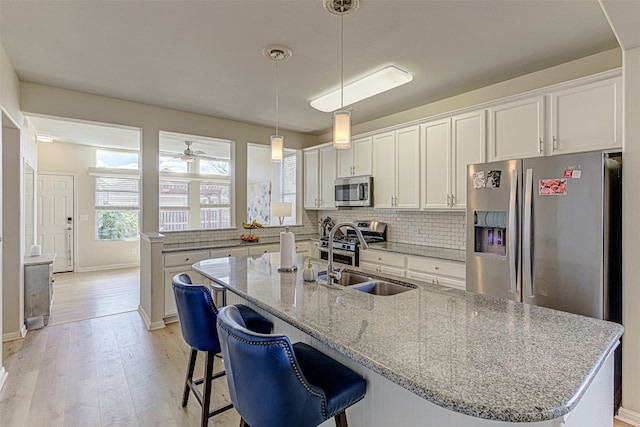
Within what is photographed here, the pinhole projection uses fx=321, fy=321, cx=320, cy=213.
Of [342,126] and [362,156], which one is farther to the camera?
[362,156]

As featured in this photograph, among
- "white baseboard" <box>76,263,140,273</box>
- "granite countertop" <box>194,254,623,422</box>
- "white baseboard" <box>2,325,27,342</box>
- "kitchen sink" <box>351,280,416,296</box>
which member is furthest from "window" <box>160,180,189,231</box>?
"kitchen sink" <box>351,280,416,296</box>

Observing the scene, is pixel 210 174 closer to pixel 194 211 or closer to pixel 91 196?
pixel 194 211

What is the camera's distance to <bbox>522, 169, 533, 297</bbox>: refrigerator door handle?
2338 mm

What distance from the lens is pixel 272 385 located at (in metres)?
1.06

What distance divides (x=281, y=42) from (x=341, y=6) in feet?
2.08

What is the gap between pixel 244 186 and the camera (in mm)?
4648

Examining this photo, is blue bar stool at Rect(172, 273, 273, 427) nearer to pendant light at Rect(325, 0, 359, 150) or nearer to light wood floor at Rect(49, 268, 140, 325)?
pendant light at Rect(325, 0, 359, 150)

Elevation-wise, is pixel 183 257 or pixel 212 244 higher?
pixel 212 244

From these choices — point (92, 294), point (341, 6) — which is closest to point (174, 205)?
point (92, 294)

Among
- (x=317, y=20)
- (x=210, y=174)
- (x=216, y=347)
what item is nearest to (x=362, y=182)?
(x=317, y=20)

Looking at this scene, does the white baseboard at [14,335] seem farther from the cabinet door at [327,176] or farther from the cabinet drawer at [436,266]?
the cabinet drawer at [436,266]

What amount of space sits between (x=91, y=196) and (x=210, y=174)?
2.44 metres

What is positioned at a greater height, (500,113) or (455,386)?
(500,113)

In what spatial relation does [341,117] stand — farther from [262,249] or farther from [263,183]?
[263,183]
